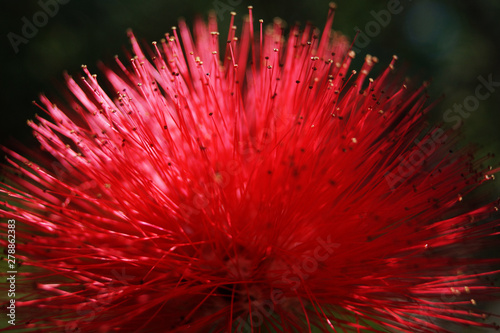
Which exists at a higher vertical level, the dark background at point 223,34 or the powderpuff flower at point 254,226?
the dark background at point 223,34

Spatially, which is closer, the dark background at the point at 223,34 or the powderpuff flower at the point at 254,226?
the powderpuff flower at the point at 254,226

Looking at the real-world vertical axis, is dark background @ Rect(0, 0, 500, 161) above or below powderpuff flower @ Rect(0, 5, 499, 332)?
above

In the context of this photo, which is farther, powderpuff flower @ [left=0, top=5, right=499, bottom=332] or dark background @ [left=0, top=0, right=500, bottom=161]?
dark background @ [left=0, top=0, right=500, bottom=161]

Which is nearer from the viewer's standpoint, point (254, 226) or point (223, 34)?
point (254, 226)

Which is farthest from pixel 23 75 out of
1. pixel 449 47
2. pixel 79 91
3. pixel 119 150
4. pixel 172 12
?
pixel 449 47
